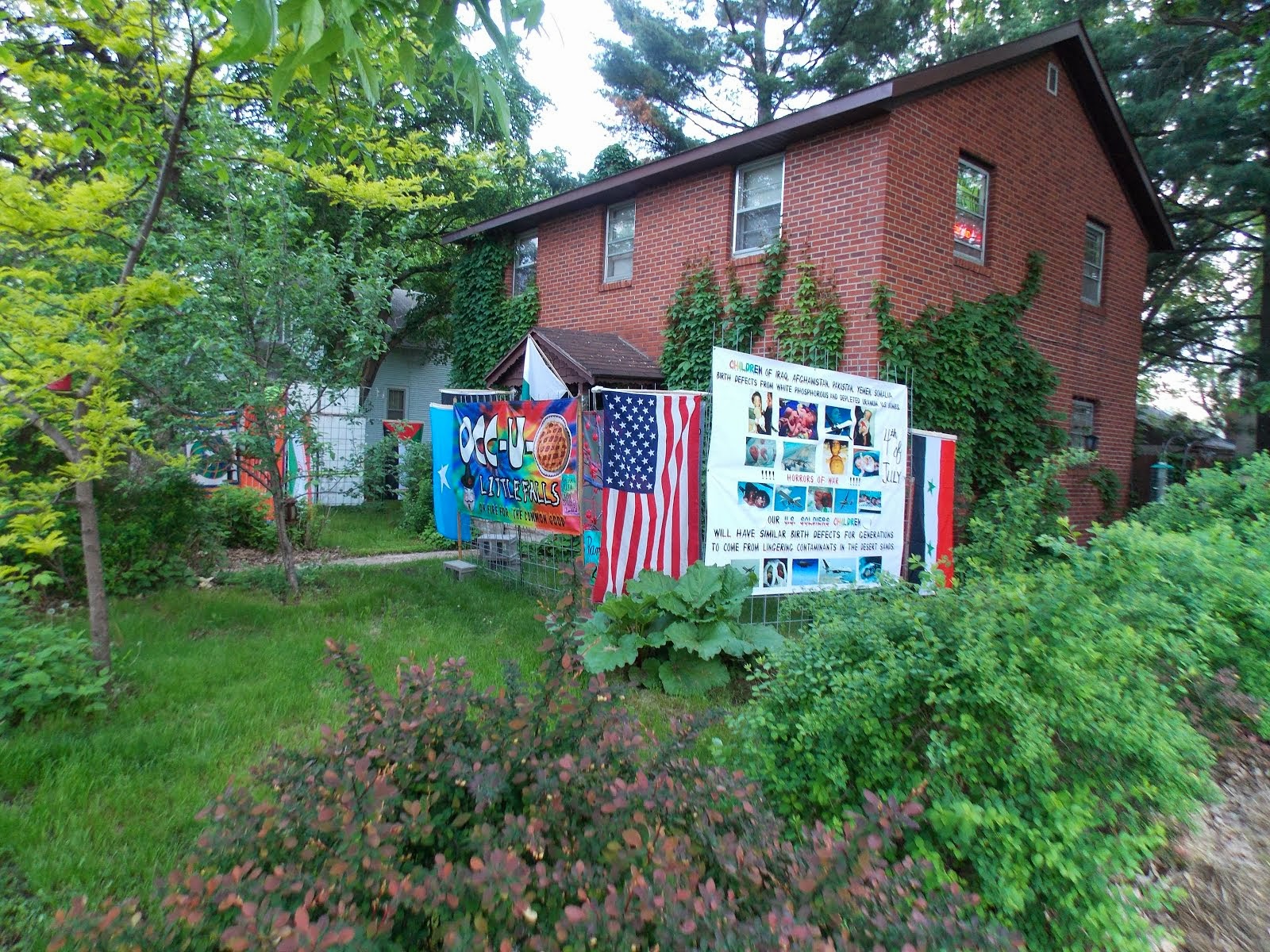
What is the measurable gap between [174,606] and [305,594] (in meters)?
1.11

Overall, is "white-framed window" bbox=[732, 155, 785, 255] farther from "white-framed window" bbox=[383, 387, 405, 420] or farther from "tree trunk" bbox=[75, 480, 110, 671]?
"white-framed window" bbox=[383, 387, 405, 420]

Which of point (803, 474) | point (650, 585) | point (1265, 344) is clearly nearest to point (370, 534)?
point (650, 585)

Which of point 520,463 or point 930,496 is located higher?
point 520,463

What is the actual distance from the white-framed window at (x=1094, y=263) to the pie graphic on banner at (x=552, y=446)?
9.46 m

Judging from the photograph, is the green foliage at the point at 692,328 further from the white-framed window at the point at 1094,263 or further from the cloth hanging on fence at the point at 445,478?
the white-framed window at the point at 1094,263

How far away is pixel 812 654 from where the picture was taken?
→ 3.16 meters

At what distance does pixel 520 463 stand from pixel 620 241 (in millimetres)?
5556

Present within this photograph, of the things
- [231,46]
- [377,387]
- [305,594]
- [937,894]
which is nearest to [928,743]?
[937,894]

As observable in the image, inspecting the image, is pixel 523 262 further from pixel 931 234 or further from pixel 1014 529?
pixel 1014 529

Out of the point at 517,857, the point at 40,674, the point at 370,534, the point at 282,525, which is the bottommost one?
the point at 370,534

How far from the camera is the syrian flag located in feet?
23.5

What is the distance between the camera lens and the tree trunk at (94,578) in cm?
430

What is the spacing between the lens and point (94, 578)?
173 inches

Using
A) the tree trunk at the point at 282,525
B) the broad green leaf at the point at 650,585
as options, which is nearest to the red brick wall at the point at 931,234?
the broad green leaf at the point at 650,585
